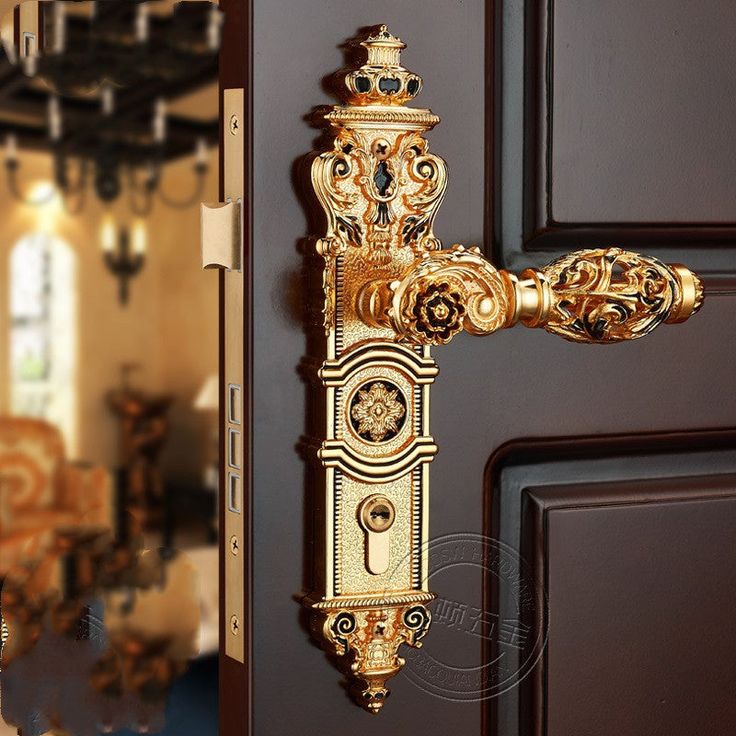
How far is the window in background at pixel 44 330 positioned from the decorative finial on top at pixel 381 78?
219 cm

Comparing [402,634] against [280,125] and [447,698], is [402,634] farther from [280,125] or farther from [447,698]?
[280,125]

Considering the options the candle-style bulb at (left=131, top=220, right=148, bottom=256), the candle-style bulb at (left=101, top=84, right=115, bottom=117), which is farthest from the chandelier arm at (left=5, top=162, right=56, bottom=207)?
the candle-style bulb at (left=101, top=84, right=115, bottom=117)

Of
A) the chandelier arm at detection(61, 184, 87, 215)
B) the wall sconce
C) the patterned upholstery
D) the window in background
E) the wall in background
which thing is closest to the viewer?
the wall in background

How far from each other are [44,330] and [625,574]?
2.42 metres

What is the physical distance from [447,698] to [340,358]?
165mm

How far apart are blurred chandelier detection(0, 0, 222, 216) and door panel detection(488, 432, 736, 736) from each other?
25 cm

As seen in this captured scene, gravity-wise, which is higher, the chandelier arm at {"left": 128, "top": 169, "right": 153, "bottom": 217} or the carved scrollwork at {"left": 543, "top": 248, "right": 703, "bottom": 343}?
the chandelier arm at {"left": 128, "top": 169, "right": 153, "bottom": 217}

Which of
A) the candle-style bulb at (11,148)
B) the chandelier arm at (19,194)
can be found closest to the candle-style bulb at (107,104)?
the candle-style bulb at (11,148)

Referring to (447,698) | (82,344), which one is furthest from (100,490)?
(447,698)

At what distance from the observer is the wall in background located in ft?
5.07

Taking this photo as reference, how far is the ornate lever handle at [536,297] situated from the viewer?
1.20 ft

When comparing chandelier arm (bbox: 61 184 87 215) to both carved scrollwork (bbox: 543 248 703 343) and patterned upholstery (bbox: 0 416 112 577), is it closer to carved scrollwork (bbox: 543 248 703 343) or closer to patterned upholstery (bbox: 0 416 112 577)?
patterned upholstery (bbox: 0 416 112 577)

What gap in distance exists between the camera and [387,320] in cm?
38

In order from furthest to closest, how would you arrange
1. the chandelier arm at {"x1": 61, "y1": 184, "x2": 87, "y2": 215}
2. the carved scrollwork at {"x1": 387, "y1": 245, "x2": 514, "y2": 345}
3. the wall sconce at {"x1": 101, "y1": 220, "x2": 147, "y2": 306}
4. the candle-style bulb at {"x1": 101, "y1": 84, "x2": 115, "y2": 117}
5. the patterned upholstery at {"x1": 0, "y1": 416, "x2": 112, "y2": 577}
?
the chandelier arm at {"x1": 61, "y1": 184, "x2": 87, "y2": 215}
the wall sconce at {"x1": 101, "y1": 220, "x2": 147, "y2": 306}
the candle-style bulb at {"x1": 101, "y1": 84, "x2": 115, "y2": 117}
the patterned upholstery at {"x1": 0, "y1": 416, "x2": 112, "y2": 577}
the carved scrollwork at {"x1": 387, "y1": 245, "x2": 514, "y2": 345}
